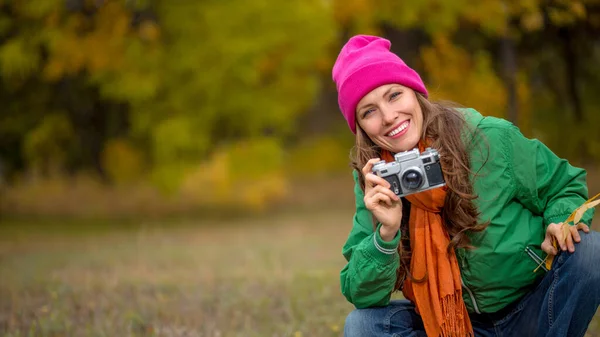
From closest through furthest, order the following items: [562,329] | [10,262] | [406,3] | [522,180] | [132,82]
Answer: [562,329], [522,180], [10,262], [406,3], [132,82]

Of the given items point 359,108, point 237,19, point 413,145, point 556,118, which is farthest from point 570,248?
point 556,118

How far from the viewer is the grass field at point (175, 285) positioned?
3934 millimetres

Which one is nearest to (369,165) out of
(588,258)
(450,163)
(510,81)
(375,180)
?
(375,180)

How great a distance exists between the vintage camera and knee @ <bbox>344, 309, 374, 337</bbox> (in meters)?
0.49

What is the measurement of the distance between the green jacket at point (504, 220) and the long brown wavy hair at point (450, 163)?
0.04 metres

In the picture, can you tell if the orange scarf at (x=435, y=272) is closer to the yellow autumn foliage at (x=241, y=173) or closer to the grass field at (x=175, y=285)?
the grass field at (x=175, y=285)

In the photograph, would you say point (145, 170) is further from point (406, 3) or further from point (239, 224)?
point (406, 3)

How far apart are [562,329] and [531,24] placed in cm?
718

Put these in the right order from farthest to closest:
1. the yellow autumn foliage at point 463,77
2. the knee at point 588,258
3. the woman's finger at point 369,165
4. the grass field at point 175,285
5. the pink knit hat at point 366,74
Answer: the yellow autumn foliage at point 463,77, the grass field at point 175,285, the pink knit hat at point 366,74, the woman's finger at point 369,165, the knee at point 588,258

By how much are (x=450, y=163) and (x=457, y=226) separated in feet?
0.75

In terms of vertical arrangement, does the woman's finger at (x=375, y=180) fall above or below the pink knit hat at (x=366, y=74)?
below

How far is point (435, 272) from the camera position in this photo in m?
2.57

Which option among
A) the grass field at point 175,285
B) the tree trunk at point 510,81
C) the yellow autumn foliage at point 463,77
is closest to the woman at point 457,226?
the grass field at point 175,285

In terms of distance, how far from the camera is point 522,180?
2.60 metres
